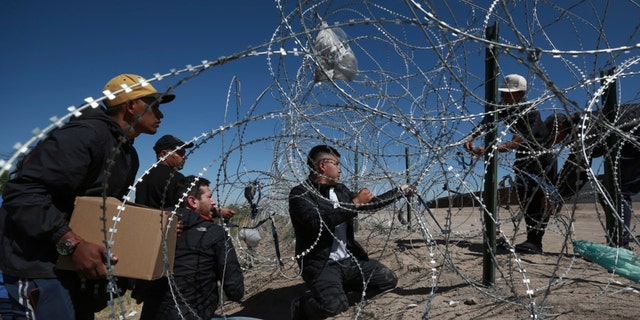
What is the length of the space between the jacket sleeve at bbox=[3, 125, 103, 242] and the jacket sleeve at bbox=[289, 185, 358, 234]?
160 centimetres

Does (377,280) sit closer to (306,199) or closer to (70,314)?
(306,199)

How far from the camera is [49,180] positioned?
1.66m

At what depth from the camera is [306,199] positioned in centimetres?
319

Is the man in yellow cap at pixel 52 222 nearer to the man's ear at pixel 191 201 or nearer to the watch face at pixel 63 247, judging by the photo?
the watch face at pixel 63 247

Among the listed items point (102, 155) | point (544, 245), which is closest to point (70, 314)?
point (102, 155)

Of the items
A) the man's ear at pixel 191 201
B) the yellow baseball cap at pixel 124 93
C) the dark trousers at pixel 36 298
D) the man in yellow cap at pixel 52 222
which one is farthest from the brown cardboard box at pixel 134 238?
the man's ear at pixel 191 201

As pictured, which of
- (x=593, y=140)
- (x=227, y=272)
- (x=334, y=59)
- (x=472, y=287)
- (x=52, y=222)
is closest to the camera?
(x=52, y=222)

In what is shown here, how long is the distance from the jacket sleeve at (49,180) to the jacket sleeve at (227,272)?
1.14 meters

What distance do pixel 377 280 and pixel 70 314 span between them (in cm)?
237

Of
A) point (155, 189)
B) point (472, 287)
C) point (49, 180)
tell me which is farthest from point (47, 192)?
point (472, 287)

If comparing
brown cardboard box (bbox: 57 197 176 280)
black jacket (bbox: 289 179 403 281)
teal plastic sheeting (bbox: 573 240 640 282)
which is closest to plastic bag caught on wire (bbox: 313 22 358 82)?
black jacket (bbox: 289 179 403 281)

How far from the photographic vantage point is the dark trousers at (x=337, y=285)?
313 cm

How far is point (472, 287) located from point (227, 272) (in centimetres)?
174

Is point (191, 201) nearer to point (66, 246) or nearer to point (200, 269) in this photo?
point (200, 269)
